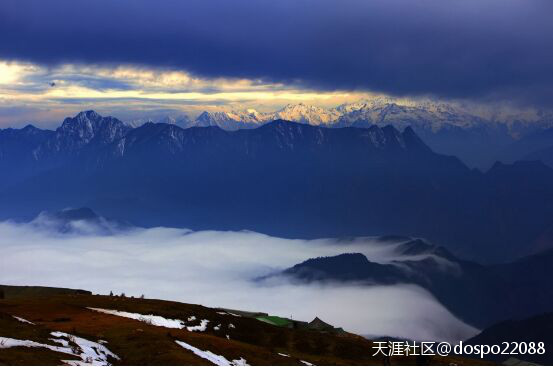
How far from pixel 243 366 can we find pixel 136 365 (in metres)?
13.9

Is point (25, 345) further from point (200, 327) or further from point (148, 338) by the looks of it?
point (200, 327)

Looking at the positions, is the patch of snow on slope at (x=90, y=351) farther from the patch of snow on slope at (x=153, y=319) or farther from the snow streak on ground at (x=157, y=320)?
the patch of snow on slope at (x=153, y=319)

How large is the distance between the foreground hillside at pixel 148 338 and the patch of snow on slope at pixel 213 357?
15 centimetres

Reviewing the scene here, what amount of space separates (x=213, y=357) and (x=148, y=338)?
756 cm

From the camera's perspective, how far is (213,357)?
68062 millimetres

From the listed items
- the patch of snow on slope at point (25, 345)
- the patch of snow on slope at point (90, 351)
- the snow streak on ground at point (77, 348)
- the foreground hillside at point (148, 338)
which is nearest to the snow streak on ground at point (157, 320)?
the foreground hillside at point (148, 338)

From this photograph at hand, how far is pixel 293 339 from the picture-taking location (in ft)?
333

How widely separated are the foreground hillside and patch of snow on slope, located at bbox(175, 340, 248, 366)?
15 centimetres

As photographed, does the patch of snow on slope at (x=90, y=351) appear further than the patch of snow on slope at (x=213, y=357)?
No

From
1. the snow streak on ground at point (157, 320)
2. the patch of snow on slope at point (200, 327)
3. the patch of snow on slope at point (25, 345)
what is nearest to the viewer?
the patch of snow on slope at point (25, 345)

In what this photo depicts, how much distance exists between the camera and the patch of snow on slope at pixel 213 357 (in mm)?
66750

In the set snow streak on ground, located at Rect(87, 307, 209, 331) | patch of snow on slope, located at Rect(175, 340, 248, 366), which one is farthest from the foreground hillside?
patch of snow on slope, located at Rect(175, 340, 248, 366)

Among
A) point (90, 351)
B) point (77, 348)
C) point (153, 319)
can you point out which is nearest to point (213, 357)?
point (90, 351)

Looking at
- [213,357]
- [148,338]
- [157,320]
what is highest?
[157,320]
